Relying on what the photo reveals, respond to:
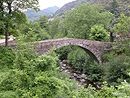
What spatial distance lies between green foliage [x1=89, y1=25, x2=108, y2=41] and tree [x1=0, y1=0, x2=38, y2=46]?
1366cm

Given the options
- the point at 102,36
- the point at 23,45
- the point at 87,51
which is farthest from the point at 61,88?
the point at 102,36

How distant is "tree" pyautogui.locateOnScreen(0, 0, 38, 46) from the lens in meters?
21.5

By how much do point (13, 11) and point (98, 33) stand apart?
17.1 m

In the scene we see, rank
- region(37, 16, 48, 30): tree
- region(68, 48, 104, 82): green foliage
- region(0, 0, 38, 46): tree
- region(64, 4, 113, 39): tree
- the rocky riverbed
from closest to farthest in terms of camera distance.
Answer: region(0, 0, 38, 46): tree, the rocky riverbed, region(68, 48, 104, 82): green foliage, region(64, 4, 113, 39): tree, region(37, 16, 48, 30): tree

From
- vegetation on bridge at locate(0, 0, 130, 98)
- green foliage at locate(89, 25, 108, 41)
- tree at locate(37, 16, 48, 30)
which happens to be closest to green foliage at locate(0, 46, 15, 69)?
vegetation on bridge at locate(0, 0, 130, 98)

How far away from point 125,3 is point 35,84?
182 feet

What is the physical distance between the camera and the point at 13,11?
22.3 metres

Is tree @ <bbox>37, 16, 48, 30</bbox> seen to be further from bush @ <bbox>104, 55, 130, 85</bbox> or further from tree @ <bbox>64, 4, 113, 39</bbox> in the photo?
bush @ <bbox>104, 55, 130, 85</bbox>

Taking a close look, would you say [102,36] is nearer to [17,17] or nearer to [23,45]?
[17,17]

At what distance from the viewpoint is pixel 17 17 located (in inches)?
882

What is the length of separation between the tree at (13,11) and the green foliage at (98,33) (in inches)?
538

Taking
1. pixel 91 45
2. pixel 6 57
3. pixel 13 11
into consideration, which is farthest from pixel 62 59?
pixel 6 57

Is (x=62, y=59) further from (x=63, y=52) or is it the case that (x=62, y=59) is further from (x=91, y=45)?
(x=91, y=45)

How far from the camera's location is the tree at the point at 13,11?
70.6 ft
